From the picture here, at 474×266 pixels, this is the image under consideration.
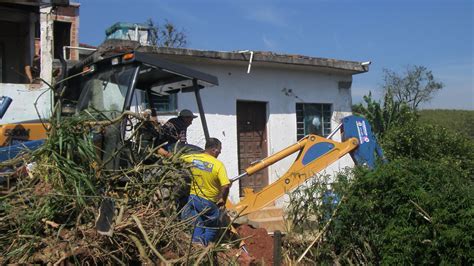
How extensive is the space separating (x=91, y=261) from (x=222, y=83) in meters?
9.05

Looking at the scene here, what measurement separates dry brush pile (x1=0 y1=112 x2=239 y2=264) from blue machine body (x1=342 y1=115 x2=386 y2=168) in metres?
4.40

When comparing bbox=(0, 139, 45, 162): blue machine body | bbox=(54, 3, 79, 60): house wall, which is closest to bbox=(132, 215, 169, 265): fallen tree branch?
bbox=(0, 139, 45, 162): blue machine body

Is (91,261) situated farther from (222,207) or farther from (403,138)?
(403,138)

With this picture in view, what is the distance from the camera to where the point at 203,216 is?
18.3 ft

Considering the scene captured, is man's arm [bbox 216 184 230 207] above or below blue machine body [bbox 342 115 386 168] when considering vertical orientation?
below

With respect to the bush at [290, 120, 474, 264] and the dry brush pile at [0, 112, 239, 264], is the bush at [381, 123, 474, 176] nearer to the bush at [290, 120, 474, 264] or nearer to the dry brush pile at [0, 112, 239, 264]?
the bush at [290, 120, 474, 264]

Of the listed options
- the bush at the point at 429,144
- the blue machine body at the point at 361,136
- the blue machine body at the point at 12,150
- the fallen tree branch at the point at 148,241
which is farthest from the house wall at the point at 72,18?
the fallen tree branch at the point at 148,241

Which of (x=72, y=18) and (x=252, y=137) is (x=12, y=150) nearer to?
(x=252, y=137)

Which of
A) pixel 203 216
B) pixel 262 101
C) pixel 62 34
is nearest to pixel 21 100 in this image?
pixel 262 101

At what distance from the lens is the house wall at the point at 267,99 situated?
12344 mm

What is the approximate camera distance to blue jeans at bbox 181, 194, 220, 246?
479 cm

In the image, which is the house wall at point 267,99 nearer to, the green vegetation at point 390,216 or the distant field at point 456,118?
the green vegetation at point 390,216

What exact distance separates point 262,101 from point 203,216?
26.2 feet

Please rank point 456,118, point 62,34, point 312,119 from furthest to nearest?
1. point 456,118
2. point 62,34
3. point 312,119
